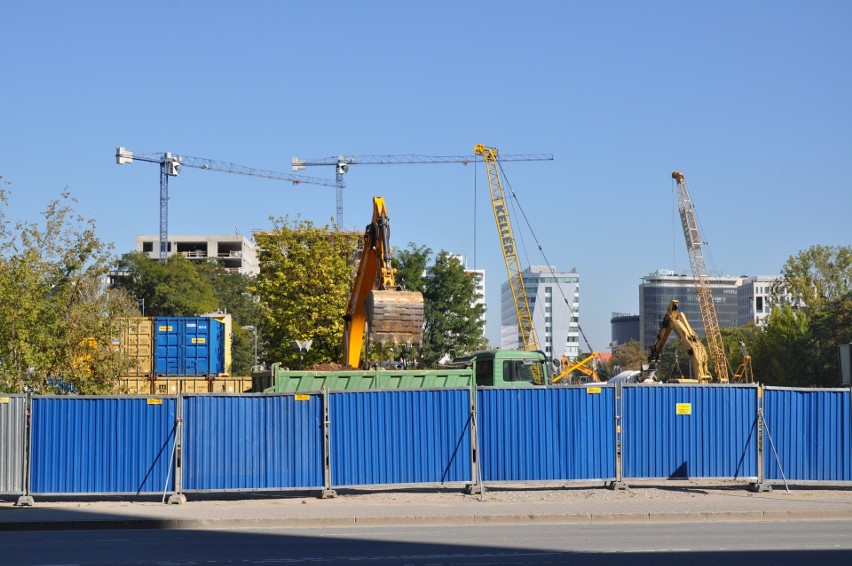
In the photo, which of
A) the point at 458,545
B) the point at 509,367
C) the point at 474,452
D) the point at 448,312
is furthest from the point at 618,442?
the point at 448,312

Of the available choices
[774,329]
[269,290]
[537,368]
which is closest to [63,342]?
Result: [537,368]

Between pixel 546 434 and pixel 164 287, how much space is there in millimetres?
86319

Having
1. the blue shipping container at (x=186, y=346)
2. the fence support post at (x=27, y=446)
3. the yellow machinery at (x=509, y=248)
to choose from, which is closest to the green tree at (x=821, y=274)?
the yellow machinery at (x=509, y=248)

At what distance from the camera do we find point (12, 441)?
21.4 metres

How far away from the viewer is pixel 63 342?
2788 centimetres

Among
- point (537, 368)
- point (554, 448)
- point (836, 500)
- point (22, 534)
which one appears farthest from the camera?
point (537, 368)

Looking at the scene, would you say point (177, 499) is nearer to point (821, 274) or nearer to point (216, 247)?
point (821, 274)

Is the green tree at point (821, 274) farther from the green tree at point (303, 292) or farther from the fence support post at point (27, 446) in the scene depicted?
the fence support post at point (27, 446)

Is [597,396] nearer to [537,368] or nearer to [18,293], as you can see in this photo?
[537,368]

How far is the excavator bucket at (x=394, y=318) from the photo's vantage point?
2692cm

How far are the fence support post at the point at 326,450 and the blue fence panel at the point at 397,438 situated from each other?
10 centimetres

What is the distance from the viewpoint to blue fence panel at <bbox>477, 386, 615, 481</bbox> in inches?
879

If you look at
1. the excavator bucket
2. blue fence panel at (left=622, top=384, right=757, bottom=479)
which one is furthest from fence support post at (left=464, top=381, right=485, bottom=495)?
the excavator bucket

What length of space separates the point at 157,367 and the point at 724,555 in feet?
127
